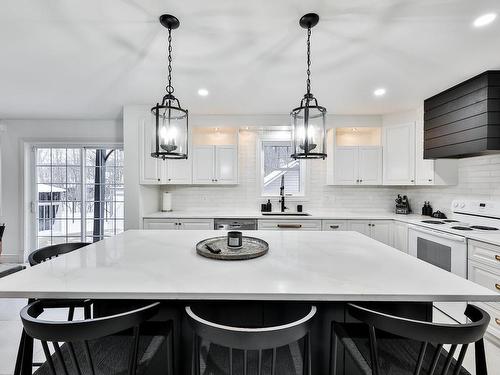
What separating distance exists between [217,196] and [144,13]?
9.60 ft

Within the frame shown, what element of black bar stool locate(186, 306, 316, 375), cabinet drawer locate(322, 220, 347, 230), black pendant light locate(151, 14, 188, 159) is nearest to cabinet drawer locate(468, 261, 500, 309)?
cabinet drawer locate(322, 220, 347, 230)

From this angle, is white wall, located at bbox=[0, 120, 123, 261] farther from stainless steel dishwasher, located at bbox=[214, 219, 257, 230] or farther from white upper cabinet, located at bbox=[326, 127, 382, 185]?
white upper cabinet, located at bbox=[326, 127, 382, 185]

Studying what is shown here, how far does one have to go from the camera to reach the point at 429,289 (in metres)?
1.09

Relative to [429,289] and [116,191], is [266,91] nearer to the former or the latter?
[429,289]

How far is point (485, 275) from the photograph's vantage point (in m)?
2.21

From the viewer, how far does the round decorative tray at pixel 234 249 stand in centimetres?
153

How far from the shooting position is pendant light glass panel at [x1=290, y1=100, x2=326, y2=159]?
5.00 ft

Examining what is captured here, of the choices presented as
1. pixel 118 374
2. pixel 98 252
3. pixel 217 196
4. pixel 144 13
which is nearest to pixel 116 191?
pixel 217 196

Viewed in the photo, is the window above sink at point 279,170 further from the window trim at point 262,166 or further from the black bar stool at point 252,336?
the black bar stool at point 252,336

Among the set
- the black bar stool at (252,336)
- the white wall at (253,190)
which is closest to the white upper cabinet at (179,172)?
the white wall at (253,190)

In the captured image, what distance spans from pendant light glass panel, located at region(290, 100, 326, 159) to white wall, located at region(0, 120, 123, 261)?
380 centimetres

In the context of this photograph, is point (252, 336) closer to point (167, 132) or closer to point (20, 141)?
point (167, 132)

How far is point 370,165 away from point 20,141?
5930mm

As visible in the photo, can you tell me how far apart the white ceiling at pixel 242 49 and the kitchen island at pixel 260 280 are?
158 centimetres
